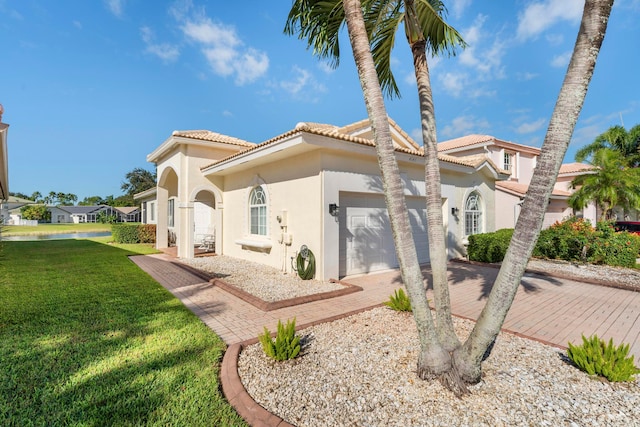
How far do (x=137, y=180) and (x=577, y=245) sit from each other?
258 ft

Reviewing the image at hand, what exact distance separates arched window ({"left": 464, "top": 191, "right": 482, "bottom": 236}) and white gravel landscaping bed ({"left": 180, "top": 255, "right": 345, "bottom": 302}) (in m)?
9.22

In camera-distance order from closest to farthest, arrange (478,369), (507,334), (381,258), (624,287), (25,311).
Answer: (478,369)
(507,334)
(25,311)
(624,287)
(381,258)

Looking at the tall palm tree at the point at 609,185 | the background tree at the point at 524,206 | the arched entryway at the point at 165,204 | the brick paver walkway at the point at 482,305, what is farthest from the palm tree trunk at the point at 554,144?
the tall palm tree at the point at 609,185

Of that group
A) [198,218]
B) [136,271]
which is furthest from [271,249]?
[198,218]

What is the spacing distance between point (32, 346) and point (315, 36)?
7.54 meters

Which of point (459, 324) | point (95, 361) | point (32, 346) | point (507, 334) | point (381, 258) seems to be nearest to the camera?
point (95, 361)

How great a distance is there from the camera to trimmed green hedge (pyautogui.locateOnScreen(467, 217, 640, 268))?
37.1 feet

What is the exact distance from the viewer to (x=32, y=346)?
4.52 meters

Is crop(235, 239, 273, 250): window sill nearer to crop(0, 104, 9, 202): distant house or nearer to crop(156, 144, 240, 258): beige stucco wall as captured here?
crop(156, 144, 240, 258): beige stucco wall

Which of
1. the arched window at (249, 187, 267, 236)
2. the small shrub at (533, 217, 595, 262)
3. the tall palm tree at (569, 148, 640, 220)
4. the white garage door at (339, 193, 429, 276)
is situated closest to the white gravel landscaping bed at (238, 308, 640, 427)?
the white garage door at (339, 193, 429, 276)

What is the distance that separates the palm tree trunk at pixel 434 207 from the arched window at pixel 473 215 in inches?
434

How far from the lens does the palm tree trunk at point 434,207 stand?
3.78 m

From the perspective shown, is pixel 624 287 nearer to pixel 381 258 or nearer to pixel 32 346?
pixel 381 258

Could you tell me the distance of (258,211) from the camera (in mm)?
11961
